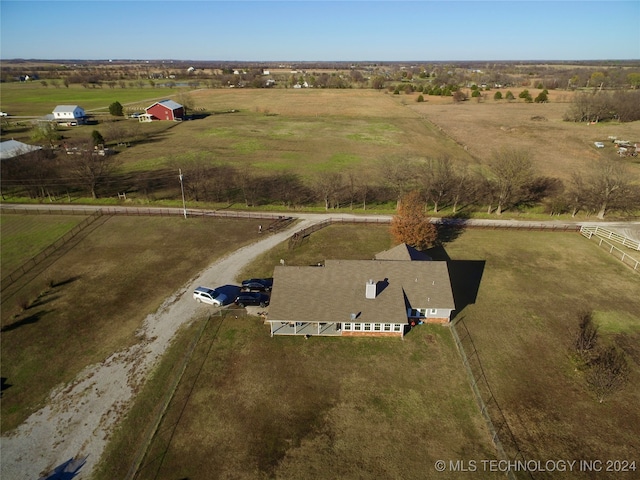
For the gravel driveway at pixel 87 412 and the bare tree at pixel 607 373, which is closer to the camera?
the gravel driveway at pixel 87 412

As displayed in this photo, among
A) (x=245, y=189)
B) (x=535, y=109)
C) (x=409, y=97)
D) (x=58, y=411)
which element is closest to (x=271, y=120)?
(x=245, y=189)

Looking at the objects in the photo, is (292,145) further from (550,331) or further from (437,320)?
(550,331)

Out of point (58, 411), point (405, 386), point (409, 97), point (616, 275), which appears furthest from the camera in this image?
point (409, 97)

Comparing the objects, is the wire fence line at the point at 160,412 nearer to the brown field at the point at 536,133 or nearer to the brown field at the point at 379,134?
the brown field at the point at 379,134

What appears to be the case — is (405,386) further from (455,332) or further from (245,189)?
(245,189)

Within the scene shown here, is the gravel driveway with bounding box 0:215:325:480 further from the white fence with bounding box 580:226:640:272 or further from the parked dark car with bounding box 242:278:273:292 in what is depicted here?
the white fence with bounding box 580:226:640:272

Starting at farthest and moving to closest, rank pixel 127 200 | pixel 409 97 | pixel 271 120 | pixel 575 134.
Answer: pixel 409 97, pixel 271 120, pixel 575 134, pixel 127 200

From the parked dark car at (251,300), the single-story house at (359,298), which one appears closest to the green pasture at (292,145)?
the parked dark car at (251,300)
